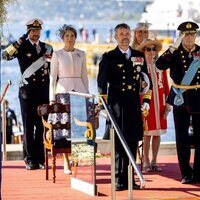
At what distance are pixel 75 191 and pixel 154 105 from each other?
169 centimetres

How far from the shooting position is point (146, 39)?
10.6 m

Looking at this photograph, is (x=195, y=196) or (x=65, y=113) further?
(x=65, y=113)

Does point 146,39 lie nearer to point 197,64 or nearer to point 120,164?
point 197,64

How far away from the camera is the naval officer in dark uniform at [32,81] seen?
35.1 ft

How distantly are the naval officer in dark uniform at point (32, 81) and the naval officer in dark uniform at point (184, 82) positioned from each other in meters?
1.66

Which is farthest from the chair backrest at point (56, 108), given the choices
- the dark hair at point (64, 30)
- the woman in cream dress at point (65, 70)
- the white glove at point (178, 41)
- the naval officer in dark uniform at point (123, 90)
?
the white glove at point (178, 41)

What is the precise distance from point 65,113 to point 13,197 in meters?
1.48

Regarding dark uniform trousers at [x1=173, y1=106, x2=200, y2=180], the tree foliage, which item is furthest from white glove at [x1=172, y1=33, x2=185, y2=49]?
the tree foliage

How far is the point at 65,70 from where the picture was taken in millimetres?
10305

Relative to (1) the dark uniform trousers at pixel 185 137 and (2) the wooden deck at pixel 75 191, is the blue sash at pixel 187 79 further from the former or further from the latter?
(2) the wooden deck at pixel 75 191

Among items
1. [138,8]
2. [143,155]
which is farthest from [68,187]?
[138,8]

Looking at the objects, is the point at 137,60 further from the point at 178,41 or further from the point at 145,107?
the point at 178,41

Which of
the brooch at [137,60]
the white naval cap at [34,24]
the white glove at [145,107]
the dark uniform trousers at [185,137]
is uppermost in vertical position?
the white naval cap at [34,24]

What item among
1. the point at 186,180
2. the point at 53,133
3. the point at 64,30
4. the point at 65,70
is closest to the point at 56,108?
the point at 53,133
